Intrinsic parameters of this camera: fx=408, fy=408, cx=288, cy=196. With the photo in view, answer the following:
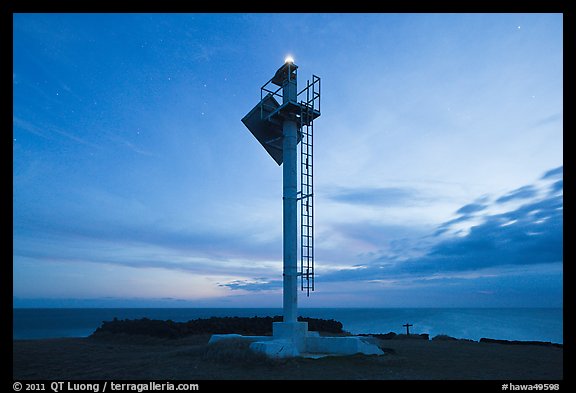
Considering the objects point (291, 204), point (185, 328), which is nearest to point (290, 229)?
point (291, 204)

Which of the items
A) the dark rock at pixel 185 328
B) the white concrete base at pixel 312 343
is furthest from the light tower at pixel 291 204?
the dark rock at pixel 185 328

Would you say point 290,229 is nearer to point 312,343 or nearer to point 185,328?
point 312,343

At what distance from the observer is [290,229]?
1606 centimetres

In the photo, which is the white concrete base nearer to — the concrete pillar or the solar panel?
the concrete pillar

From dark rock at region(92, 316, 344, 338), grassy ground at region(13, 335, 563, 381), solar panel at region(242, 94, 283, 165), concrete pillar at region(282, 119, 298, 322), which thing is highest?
solar panel at region(242, 94, 283, 165)

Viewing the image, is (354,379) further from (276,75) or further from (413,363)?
(276,75)

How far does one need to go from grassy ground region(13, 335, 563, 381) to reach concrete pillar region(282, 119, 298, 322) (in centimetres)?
242

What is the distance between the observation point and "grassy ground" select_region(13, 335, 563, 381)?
38.7ft

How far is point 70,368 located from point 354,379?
8842 mm

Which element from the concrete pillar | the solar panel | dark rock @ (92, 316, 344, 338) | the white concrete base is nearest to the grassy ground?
the white concrete base

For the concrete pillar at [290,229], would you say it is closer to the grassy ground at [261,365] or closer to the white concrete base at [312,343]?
the white concrete base at [312,343]

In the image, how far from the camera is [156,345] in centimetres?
2086

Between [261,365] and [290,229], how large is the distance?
5178 mm
